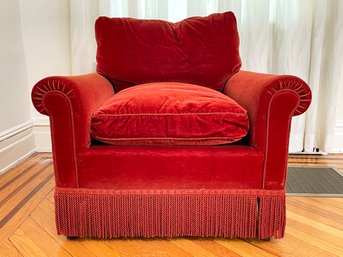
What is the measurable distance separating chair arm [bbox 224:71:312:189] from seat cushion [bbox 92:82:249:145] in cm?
5

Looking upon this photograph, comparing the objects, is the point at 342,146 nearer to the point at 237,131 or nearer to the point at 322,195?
the point at 322,195

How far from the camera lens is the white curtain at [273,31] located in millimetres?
1986

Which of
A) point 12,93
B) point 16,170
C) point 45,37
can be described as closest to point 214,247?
point 16,170

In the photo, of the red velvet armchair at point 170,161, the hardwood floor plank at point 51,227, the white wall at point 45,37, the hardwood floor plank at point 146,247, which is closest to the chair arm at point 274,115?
the red velvet armchair at point 170,161

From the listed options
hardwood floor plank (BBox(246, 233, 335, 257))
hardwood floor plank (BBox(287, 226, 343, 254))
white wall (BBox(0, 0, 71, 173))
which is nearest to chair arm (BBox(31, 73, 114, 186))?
hardwood floor plank (BBox(246, 233, 335, 257))

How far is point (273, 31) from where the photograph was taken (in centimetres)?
206

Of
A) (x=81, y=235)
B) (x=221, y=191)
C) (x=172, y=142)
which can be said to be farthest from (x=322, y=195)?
(x=81, y=235)

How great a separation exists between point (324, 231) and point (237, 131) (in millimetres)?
538

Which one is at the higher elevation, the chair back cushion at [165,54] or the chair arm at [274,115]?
the chair back cushion at [165,54]

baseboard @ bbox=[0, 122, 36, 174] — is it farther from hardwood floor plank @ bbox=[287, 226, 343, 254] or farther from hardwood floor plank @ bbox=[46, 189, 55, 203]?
hardwood floor plank @ bbox=[287, 226, 343, 254]

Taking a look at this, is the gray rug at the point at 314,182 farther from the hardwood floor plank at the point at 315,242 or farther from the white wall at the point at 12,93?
the white wall at the point at 12,93

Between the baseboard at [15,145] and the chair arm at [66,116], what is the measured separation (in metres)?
0.93

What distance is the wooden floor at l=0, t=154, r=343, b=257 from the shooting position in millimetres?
1124

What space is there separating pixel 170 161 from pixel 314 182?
976 mm
